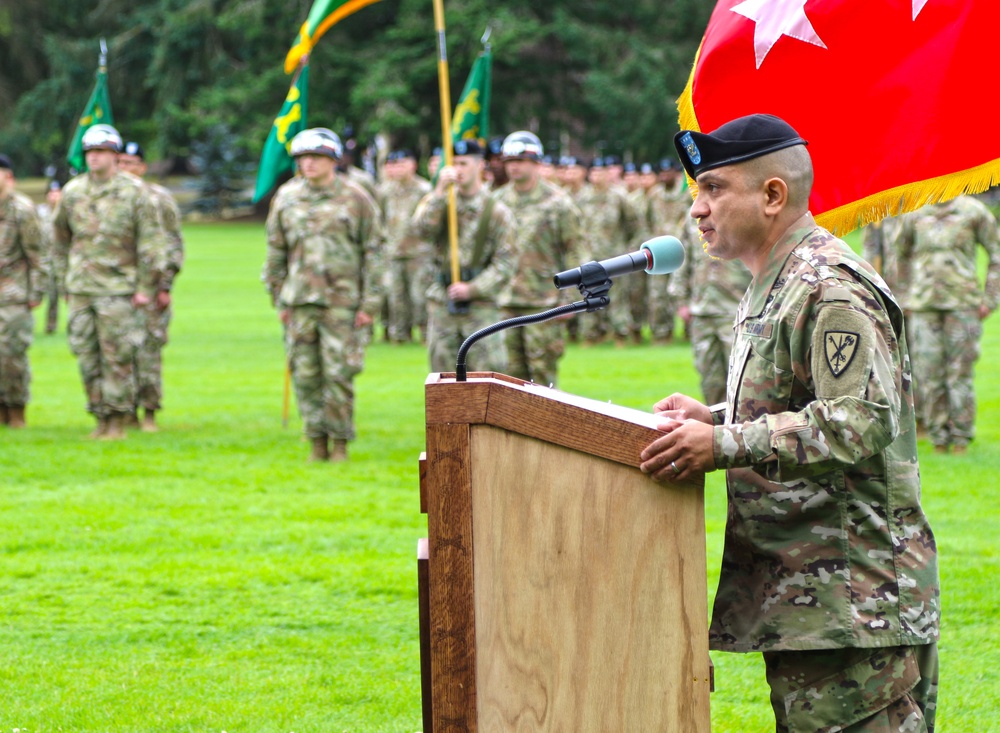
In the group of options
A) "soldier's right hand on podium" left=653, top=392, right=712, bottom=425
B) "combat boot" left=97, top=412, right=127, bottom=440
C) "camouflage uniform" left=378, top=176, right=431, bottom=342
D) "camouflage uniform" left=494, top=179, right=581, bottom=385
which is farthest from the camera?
"camouflage uniform" left=378, top=176, right=431, bottom=342

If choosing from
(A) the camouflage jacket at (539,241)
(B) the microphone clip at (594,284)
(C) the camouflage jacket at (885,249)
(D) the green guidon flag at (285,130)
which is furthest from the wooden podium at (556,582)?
(D) the green guidon flag at (285,130)

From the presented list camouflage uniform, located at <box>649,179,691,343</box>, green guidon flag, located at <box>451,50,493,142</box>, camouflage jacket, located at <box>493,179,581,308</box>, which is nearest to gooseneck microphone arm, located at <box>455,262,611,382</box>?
camouflage jacket, located at <box>493,179,581,308</box>

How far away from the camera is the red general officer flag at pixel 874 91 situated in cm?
453

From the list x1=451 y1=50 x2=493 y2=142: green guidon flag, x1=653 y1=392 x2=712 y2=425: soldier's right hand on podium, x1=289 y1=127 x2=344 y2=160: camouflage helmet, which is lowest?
x1=653 y1=392 x2=712 y2=425: soldier's right hand on podium

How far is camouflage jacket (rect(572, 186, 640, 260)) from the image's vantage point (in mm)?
20547

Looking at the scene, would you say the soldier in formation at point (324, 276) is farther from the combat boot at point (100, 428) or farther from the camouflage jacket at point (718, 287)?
the camouflage jacket at point (718, 287)

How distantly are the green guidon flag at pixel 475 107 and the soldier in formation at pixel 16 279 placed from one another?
4.07 meters

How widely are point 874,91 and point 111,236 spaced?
8.34 metres

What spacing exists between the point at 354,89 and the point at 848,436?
44.8 m

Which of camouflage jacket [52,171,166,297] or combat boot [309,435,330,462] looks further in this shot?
camouflage jacket [52,171,166,297]

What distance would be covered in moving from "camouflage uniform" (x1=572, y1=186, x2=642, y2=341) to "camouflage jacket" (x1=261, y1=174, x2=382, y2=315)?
1000 cm

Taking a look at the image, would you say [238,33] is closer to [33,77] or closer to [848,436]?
[33,77]

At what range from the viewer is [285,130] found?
11688 millimetres

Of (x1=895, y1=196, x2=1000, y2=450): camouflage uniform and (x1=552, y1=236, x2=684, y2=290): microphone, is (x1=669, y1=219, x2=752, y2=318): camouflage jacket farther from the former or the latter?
(x1=552, y1=236, x2=684, y2=290): microphone
